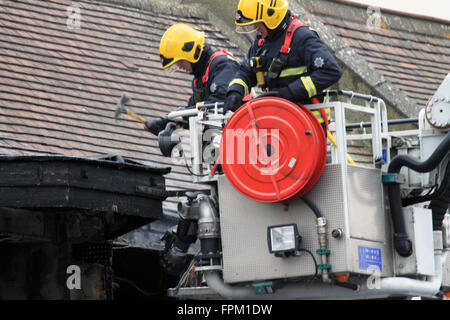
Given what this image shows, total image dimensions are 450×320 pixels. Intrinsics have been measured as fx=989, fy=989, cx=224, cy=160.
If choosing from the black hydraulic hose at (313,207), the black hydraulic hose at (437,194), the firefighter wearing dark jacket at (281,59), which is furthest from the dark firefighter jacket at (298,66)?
the black hydraulic hose at (437,194)

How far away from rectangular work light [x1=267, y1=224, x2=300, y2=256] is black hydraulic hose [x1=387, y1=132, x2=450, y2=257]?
2.53ft

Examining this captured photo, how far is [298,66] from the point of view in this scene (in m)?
7.46

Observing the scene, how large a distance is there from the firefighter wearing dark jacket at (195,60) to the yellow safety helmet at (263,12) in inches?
45.1

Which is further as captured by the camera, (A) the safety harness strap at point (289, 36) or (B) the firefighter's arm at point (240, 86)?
(B) the firefighter's arm at point (240, 86)

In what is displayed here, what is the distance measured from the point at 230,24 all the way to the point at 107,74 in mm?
2631

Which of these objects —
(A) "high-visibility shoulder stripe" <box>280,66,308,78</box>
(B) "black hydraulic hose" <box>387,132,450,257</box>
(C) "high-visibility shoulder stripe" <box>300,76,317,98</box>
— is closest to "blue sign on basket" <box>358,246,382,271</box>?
(B) "black hydraulic hose" <box>387,132,450,257</box>

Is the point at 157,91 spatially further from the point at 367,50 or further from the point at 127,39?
the point at 367,50

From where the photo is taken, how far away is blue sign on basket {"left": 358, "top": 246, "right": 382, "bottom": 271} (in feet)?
22.4

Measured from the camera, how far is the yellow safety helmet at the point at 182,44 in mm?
8867

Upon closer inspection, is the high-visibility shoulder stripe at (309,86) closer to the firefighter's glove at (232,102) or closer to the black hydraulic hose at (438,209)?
the firefighter's glove at (232,102)

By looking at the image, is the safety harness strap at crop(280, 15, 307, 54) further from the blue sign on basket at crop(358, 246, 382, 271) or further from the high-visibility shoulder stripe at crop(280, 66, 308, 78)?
the blue sign on basket at crop(358, 246, 382, 271)

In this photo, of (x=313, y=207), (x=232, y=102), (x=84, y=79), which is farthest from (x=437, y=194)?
(x=84, y=79)

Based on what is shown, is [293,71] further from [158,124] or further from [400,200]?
[158,124]
